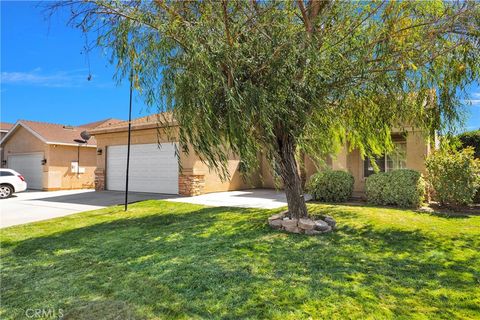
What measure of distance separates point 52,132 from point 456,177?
77.3 ft

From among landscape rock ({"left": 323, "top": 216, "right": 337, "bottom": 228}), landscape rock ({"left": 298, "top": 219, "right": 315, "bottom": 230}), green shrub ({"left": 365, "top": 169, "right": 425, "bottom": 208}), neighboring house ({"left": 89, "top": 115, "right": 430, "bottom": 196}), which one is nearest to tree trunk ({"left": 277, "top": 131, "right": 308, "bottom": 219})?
landscape rock ({"left": 298, "top": 219, "right": 315, "bottom": 230})

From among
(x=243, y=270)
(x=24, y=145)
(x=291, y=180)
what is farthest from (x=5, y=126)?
(x=243, y=270)

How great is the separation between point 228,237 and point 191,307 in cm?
309

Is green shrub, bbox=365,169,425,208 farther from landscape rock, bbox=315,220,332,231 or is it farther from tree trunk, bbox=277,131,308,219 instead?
Result: tree trunk, bbox=277,131,308,219

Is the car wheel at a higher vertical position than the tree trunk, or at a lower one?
lower

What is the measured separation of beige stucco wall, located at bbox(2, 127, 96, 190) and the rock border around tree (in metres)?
18.0

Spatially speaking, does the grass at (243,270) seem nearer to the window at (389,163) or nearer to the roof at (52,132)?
the window at (389,163)

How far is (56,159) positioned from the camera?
2033 cm

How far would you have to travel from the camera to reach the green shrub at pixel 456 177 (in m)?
9.55

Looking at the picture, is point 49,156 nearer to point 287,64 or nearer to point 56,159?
point 56,159

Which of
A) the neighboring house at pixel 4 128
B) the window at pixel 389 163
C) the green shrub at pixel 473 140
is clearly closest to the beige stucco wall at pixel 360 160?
the window at pixel 389 163

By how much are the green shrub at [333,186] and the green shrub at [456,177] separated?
2859 mm

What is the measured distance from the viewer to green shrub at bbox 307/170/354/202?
11.7 m

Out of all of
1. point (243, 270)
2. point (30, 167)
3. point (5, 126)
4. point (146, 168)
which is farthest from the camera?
point (5, 126)
